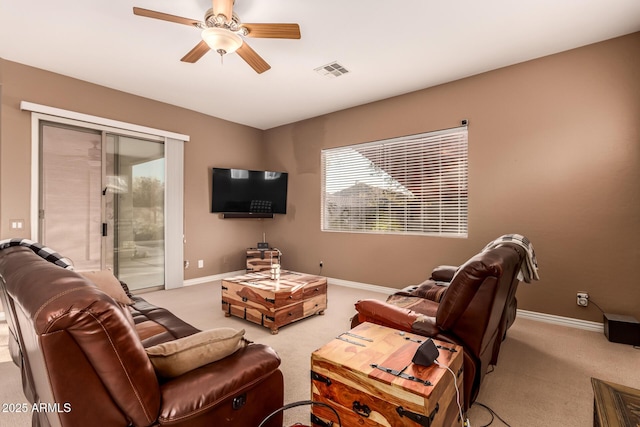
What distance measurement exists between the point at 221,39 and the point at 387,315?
93.7 inches

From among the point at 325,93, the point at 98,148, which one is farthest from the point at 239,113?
the point at 98,148

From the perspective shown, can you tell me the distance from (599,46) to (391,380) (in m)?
3.95

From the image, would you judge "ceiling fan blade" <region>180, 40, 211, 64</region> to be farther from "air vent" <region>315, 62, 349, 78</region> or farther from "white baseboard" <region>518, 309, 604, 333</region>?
"white baseboard" <region>518, 309, 604, 333</region>

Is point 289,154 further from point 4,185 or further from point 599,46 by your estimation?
point 599,46

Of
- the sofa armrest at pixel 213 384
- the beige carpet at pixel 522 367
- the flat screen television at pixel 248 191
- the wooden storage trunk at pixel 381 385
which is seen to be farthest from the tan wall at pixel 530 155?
the sofa armrest at pixel 213 384

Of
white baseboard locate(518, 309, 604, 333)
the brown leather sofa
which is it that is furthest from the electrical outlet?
the brown leather sofa

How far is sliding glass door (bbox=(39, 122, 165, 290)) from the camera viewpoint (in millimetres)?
3730

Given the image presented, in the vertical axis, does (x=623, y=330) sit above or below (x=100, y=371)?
below

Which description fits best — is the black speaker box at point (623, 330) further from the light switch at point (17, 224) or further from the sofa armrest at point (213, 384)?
the light switch at point (17, 224)

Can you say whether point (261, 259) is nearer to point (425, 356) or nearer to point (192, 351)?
point (192, 351)

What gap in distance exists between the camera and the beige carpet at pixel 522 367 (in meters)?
1.80

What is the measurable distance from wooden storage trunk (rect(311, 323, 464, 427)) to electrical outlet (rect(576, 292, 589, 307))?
2.56 meters

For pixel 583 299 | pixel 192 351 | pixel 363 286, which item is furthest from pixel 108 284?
pixel 583 299

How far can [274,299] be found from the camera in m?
2.91
